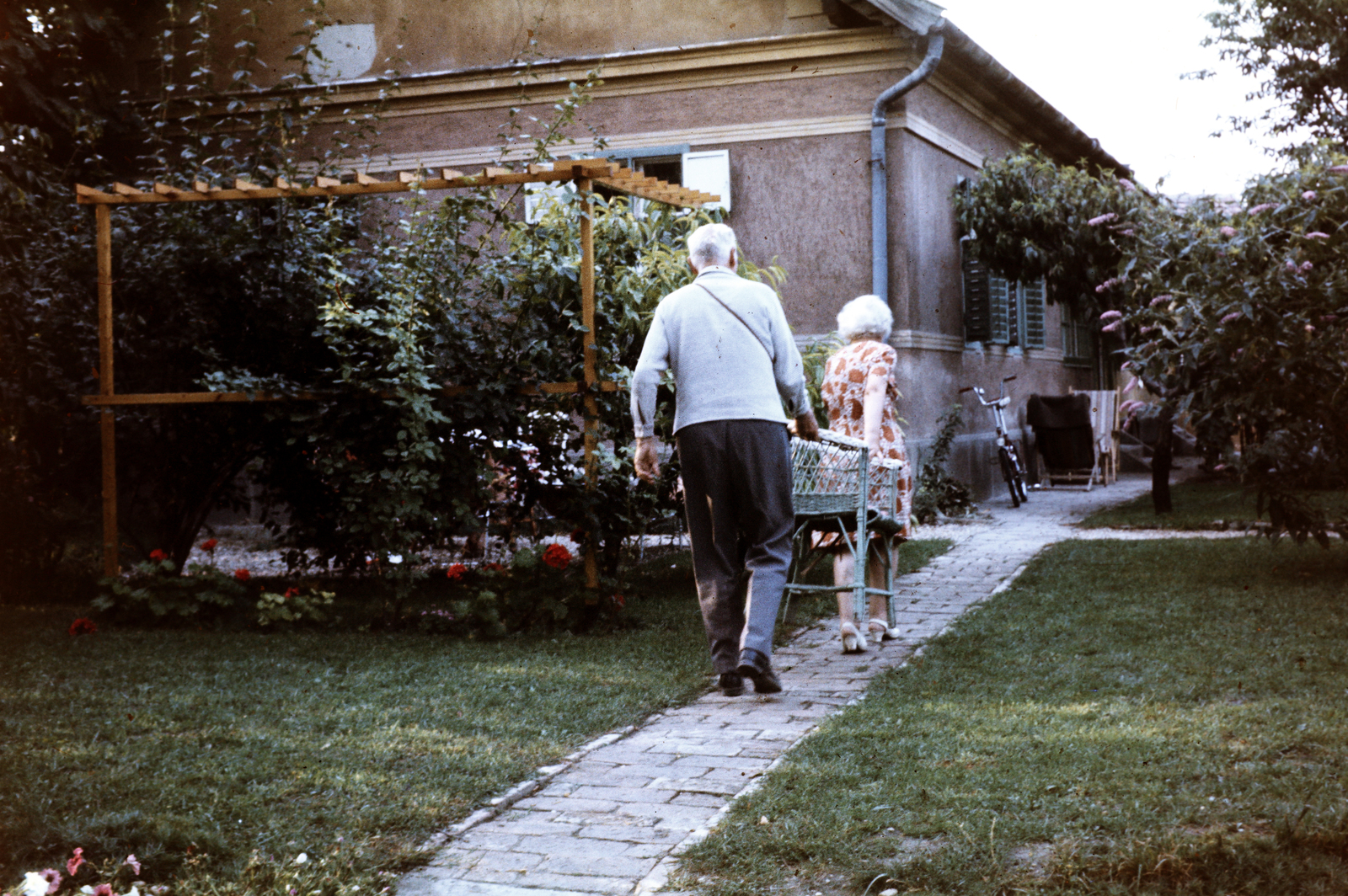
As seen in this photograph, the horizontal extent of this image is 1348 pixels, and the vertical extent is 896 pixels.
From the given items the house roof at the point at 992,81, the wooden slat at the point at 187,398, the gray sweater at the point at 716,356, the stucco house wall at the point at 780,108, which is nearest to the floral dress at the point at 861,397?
the gray sweater at the point at 716,356

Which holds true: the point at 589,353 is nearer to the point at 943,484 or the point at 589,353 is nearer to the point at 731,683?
the point at 731,683

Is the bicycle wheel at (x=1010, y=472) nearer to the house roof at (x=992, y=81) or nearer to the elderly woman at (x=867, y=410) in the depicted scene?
the house roof at (x=992, y=81)

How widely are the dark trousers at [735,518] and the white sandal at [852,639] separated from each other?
104 cm

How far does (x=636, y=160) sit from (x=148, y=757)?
10134 mm

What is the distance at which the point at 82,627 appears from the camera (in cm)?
664

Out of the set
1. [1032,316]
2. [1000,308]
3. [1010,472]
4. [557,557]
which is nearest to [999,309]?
[1000,308]

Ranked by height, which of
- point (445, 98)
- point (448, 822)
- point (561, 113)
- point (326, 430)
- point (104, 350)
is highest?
point (445, 98)

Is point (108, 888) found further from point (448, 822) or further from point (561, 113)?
point (561, 113)

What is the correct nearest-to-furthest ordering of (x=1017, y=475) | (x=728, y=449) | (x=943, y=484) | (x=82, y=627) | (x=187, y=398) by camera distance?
(x=728, y=449) → (x=82, y=627) → (x=187, y=398) → (x=943, y=484) → (x=1017, y=475)

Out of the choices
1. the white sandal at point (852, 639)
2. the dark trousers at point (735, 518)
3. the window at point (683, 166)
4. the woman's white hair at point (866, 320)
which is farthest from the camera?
the window at point (683, 166)

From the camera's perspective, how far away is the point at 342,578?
860cm

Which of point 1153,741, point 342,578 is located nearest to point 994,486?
point 342,578

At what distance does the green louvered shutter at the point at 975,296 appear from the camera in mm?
13961

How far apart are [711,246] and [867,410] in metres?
1.33
